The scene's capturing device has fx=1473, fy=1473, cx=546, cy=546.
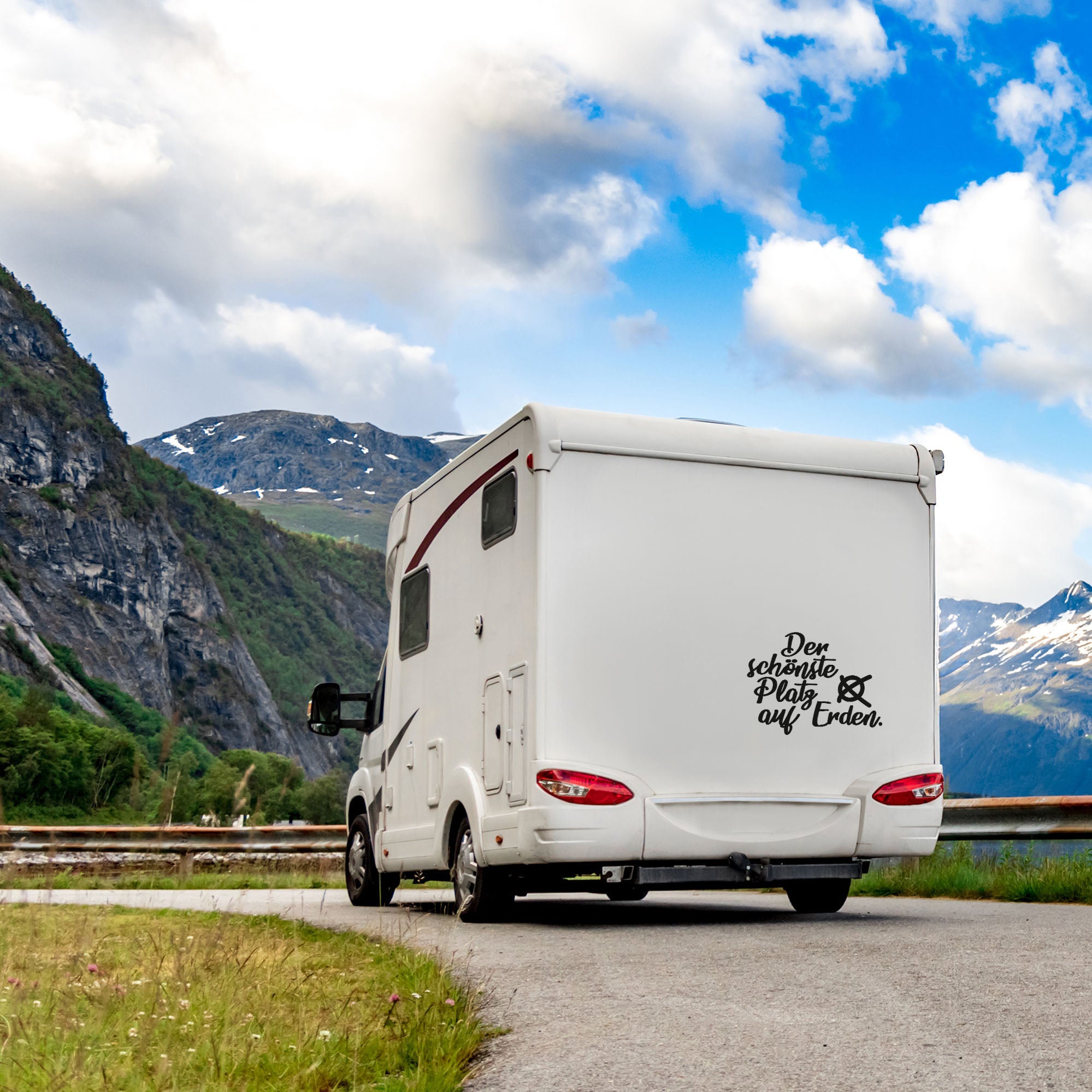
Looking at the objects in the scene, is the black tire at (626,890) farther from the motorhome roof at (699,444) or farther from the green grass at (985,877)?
the motorhome roof at (699,444)

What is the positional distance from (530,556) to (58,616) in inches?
5185

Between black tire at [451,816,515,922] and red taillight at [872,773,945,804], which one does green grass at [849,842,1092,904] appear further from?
black tire at [451,816,515,922]

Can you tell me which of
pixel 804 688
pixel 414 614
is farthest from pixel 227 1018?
pixel 414 614

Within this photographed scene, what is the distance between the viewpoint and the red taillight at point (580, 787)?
8469mm

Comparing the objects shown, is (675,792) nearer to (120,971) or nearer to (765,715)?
(765,715)

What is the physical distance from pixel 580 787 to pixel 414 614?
3010 millimetres

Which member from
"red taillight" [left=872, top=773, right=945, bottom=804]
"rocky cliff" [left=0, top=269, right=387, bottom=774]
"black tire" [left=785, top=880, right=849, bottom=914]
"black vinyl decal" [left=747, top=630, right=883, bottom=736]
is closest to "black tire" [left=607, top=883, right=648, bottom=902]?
"black tire" [left=785, top=880, right=849, bottom=914]

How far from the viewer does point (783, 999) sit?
5.45 m

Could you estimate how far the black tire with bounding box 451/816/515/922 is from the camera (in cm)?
930

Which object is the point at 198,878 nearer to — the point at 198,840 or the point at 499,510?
the point at 198,840

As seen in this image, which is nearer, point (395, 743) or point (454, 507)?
point (454, 507)

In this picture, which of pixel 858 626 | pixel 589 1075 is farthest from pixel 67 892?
pixel 589 1075

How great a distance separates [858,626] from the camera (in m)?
9.39

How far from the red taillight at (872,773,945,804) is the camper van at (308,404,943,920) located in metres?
0.01
